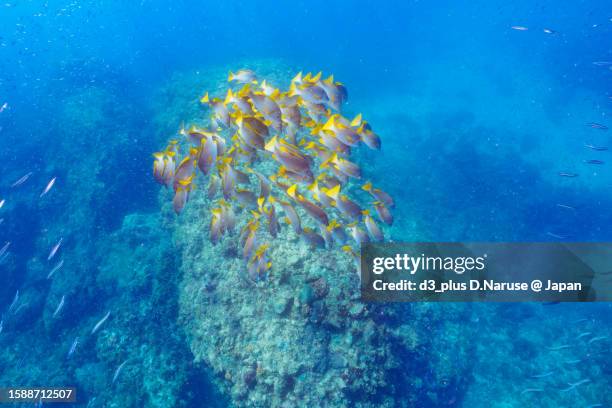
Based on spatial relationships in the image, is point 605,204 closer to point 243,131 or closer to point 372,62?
point 243,131

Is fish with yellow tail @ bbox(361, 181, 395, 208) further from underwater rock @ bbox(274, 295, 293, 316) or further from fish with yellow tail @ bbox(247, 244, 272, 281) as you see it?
underwater rock @ bbox(274, 295, 293, 316)

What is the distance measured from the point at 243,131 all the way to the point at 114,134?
13.4 metres

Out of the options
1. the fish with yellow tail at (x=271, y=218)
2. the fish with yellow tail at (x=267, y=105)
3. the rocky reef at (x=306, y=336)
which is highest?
the fish with yellow tail at (x=267, y=105)

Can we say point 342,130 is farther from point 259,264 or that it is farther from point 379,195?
point 259,264

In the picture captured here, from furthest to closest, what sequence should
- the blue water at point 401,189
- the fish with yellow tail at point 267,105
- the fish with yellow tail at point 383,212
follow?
the blue water at point 401,189 → the fish with yellow tail at point 383,212 → the fish with yellow tail at point 267,105

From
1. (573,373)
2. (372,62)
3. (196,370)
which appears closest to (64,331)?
(196,370)

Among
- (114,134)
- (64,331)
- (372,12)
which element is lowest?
(64,331)

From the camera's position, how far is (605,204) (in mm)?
15094

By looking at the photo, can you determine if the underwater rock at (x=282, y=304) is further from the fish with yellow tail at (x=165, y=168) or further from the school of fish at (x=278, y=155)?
the fish with yellow tail at (x=165, y=168)

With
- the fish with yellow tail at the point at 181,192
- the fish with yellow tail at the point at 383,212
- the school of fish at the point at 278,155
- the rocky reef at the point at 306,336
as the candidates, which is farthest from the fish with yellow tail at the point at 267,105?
the rocky reef at the point at 306,336

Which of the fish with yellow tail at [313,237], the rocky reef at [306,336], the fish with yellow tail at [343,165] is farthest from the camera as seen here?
the rocky reef at [306,336]

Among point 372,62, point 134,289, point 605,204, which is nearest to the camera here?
→ point 134,289

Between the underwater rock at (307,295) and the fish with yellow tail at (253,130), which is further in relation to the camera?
the underwater rock at (307,295)

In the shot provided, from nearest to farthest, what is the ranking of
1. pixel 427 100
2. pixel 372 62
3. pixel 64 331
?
pixel 64 331 → pixel 427 100 → pixel 372 62
